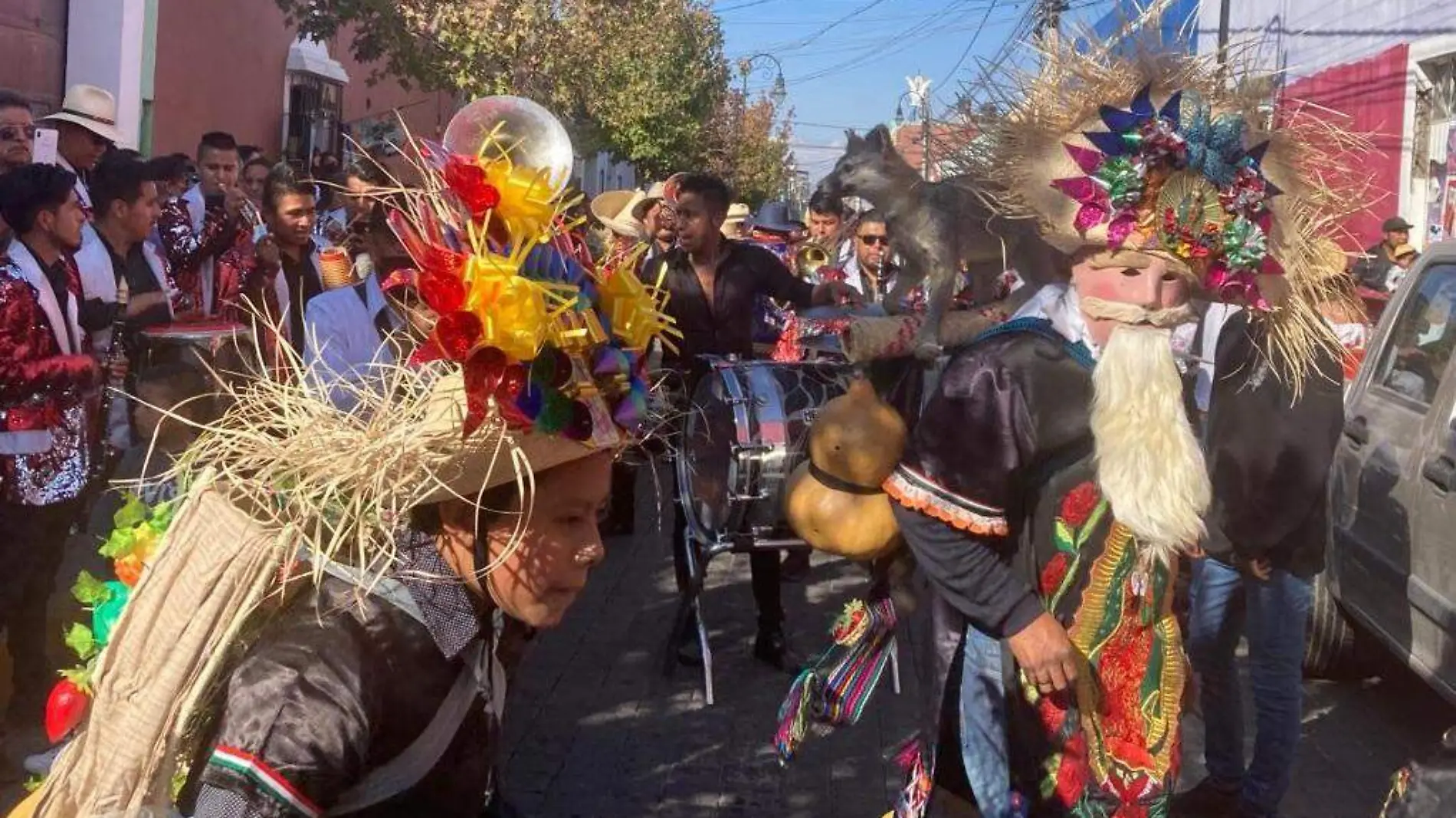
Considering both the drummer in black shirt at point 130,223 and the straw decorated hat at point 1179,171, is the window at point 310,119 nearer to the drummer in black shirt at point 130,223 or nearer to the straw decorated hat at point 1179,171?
the drummer in black shirt at point 130,223

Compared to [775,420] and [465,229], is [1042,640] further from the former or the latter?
[775,420]

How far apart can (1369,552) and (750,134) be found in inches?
1781

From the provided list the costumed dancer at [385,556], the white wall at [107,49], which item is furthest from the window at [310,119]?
the costumed dancer at [385,556]

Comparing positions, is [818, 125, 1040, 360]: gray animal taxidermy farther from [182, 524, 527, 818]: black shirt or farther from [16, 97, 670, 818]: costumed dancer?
[182, 524, 527, 818]: black shirt

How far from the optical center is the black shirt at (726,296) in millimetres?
6902

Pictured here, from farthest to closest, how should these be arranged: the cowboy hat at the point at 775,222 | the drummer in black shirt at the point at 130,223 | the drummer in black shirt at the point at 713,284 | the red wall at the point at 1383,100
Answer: the cowboy hat at the point at 775,222, the red wall at the point at 1383,100, the drummer in black shirt at the point at 713,284, the drummer in black shirt at the point at 130,223

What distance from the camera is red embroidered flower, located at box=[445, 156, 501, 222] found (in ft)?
6.61

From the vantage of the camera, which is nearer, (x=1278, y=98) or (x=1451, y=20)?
(x=1278, y=98)

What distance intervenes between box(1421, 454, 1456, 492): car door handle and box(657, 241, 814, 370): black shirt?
270 centimetres

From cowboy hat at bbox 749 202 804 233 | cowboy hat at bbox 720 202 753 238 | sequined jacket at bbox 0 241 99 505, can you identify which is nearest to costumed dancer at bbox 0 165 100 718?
sequined jacket at bbox 0 241 99 505

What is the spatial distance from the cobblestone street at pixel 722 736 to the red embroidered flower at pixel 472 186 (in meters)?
3.16

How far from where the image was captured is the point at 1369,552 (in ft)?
18.9

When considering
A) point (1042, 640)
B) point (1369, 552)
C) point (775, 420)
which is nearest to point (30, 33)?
point (775, 420)

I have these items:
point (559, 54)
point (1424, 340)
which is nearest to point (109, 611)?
point (1424, 340)
